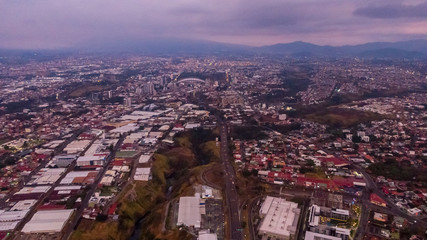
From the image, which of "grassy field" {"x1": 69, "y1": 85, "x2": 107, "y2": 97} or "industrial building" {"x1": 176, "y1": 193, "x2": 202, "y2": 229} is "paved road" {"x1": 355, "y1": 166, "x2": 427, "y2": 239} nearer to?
"industrial building" {"x1": 176, "y1": 193, "x2": 202, "y2": 229}

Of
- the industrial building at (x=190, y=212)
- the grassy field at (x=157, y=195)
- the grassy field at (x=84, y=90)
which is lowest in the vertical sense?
the grassy field at (x=157, y=195)

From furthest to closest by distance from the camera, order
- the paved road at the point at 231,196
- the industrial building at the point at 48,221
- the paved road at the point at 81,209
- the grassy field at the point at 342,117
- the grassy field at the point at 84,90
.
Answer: the grassy field at the point at 84,90, the grassy field at the point at 342,117, the paved road at the point at 81,209, the industrial building at the point at 48,221, the paved road at the point at 231,196

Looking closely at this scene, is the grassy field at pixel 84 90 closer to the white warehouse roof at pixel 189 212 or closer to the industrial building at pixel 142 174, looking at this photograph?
the industrial building at pixel 142 174

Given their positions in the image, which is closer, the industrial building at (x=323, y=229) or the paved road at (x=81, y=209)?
the industrial building at (x=323, y=229)

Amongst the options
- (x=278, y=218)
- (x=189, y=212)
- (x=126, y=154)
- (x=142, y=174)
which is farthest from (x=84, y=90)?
(x=278, y=218)

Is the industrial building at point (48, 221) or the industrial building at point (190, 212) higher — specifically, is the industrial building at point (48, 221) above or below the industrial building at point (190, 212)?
below

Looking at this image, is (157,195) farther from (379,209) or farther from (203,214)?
(379,209)

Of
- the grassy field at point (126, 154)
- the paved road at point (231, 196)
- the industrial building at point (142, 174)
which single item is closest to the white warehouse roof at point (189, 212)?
the paved road at point (231, 196)

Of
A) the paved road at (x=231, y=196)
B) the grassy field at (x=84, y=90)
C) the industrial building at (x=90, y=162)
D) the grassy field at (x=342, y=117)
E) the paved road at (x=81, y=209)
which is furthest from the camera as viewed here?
the grassy field at (x=84, y=90)

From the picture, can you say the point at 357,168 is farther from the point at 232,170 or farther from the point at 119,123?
the point at 119,123
